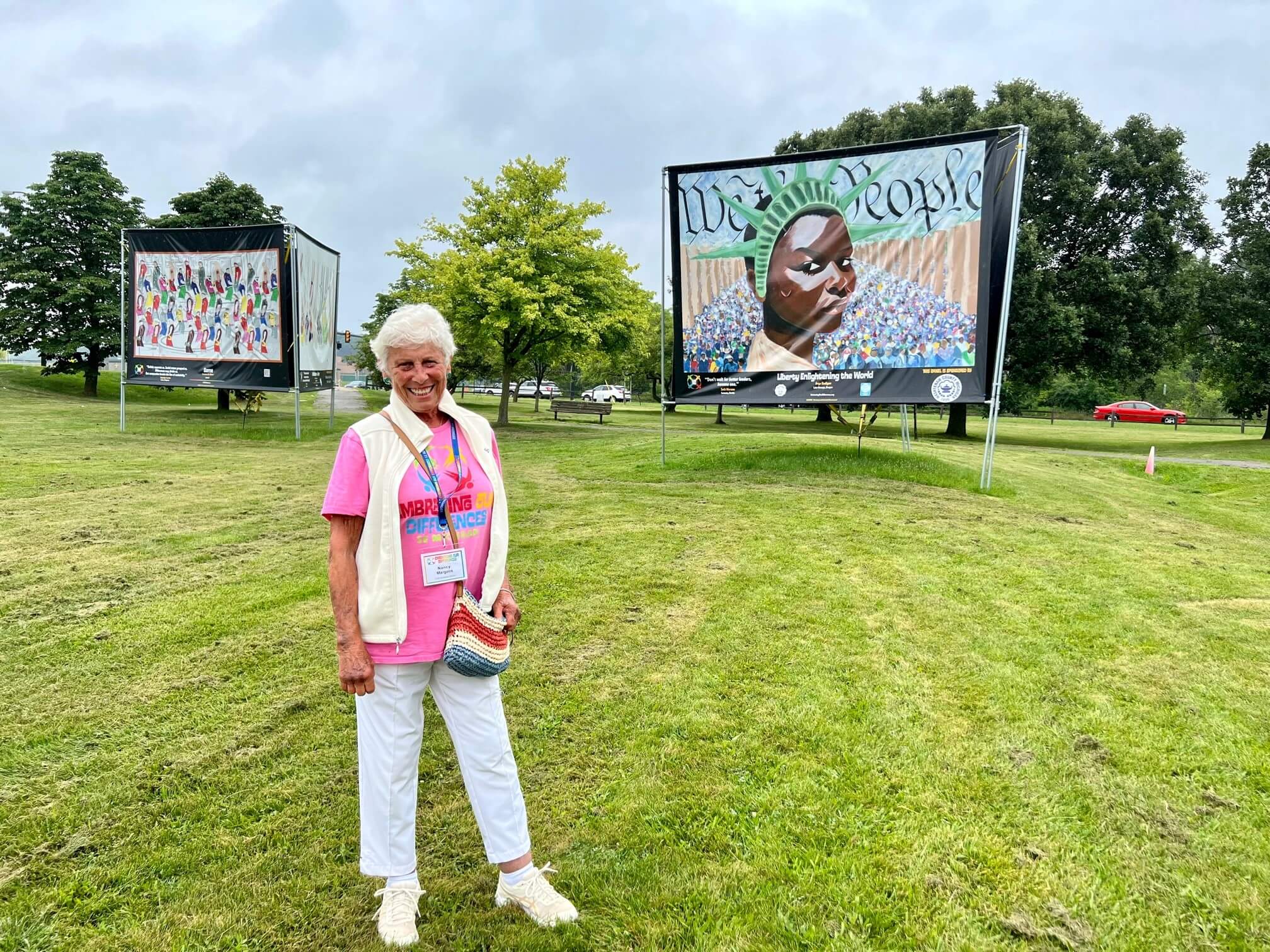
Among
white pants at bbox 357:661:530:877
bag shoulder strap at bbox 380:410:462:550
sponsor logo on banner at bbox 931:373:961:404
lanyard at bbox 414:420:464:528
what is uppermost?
sponsor logo on banner at bbox 931:373:961:404

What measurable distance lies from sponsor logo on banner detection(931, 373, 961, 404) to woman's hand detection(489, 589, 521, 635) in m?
9.86

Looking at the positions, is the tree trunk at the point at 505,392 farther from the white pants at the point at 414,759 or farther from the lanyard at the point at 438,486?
the white pants at the point at 414,759

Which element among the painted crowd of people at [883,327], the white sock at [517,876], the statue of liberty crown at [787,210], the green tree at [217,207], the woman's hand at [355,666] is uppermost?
the green tree at [217,207]

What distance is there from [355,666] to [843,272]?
11019 millimetres

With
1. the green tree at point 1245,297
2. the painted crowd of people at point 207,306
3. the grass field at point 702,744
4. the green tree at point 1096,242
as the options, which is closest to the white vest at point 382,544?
the grass field at point 702,744

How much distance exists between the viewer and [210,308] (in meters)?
17.7

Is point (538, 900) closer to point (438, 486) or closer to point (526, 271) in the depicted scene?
point (438, 486)

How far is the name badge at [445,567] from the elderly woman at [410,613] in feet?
0.05

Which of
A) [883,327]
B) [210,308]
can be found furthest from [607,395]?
[883,327]

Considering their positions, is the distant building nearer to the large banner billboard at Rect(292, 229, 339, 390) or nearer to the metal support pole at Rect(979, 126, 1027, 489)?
the large banner billboard at Rect(292, 229, 339, 390)

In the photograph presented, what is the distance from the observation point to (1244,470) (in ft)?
43.5

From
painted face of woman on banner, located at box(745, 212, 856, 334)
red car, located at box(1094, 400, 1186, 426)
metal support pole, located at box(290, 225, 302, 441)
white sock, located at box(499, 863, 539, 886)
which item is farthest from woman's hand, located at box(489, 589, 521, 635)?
red car, located at box(1094, 400, 1186, 426)

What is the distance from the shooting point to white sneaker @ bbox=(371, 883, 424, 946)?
80.6 inches

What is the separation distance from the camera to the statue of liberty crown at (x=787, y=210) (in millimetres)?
11195
